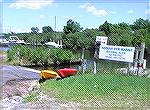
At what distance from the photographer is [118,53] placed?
31.4ft

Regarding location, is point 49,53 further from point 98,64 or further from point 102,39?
point 102,39

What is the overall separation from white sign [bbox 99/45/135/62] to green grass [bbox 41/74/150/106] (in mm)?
633

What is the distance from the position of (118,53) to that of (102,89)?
1.17 metres

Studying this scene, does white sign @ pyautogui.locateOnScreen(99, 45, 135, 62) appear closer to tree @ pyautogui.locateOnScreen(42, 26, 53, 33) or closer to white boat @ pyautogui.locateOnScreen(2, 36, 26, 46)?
tree @ pyautogui.locateOnScreen(42, 26, 53, 33)

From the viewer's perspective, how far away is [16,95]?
32.2 feet

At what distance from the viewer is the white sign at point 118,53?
31.3 ft

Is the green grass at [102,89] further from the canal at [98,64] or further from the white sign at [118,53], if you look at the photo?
the white sign at [118,53]

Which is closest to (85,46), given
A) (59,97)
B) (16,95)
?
(59,97)

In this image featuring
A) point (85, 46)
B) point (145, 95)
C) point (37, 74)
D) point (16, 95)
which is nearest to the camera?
point (145, 95)

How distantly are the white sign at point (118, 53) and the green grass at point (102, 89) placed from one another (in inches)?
24.9

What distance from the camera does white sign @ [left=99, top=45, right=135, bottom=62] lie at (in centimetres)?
955

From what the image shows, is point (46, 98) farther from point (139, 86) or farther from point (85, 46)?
point (139, 86)

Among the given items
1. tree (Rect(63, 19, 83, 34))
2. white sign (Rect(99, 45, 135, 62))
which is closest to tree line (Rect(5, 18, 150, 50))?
tree (Rect(63, 19, 83, 34))

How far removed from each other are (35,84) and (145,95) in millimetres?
3947
